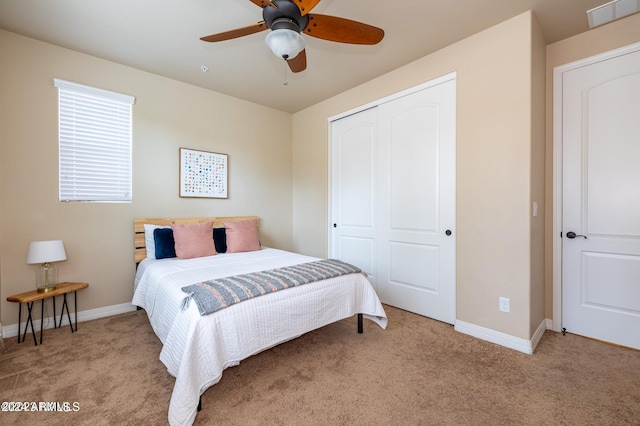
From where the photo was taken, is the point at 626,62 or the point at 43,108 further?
the point at 43,108

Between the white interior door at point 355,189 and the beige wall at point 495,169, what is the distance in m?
0.95

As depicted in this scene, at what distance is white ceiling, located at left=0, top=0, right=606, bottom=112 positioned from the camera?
2.13 meters

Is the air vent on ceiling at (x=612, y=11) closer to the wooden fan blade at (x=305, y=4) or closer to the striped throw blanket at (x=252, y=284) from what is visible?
the wooden fan blade at (x=305, y=4)

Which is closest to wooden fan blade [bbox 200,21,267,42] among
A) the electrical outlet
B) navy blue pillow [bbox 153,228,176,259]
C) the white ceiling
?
the white ceiling

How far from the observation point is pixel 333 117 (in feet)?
12.6

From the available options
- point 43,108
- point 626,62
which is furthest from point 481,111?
point 43,108

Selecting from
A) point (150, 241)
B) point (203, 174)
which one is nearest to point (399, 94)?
point (203, 174)

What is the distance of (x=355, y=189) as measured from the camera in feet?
11.8

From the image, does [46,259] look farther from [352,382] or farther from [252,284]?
[352,382]

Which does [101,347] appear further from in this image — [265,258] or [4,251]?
[265,258]

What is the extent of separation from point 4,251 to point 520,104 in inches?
179

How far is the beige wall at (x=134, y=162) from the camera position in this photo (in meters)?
2.47

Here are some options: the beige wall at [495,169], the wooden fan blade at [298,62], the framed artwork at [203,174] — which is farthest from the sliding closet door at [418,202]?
the framed artwork at [203,174]

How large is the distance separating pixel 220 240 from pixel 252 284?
167 cm
